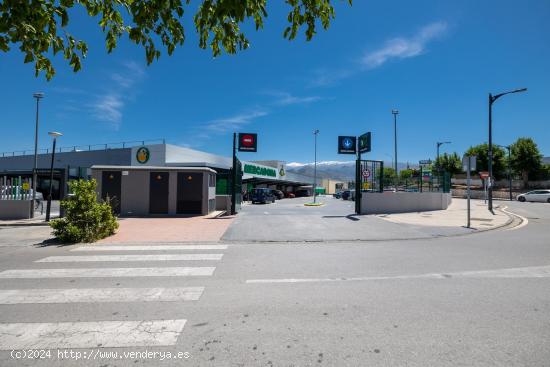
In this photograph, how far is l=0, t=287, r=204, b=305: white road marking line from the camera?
445cm

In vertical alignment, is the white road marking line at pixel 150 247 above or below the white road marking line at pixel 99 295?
above

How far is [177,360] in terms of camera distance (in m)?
2.88

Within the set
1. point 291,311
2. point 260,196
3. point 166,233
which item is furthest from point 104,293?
point 260,196

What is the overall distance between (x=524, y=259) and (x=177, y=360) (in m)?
7.81

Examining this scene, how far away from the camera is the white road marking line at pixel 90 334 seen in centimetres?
319

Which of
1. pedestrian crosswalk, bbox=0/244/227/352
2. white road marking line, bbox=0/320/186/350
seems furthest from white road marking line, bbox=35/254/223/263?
white road marking line, bbox=0/320/186/350

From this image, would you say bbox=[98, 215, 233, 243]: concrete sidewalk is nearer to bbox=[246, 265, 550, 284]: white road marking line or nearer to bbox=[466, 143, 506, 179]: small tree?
bbox=[246, 265, 550, 284]: white road marking line

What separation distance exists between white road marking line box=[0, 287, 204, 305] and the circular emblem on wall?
3195cm

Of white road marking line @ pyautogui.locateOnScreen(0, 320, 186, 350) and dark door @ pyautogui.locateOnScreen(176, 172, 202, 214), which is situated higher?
dark door @ pyautogui.locateOnScreen(176, 172, 202, 214)

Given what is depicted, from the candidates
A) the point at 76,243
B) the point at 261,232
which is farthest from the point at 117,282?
the point at 261,232

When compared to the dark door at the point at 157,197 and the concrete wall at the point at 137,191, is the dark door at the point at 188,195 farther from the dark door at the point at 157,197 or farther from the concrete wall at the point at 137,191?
the dark door at the point at 157,197

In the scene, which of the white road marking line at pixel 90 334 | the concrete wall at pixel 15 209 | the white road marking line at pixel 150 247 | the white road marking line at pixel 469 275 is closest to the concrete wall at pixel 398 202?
the white road marking line at pixel 150 247

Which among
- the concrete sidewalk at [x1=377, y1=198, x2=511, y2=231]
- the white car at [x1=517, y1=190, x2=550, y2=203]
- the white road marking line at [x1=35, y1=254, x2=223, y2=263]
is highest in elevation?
the white car at [x1=517, y1=190, x2=550, y2=203]

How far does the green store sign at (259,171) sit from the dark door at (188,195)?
24.5 metres
